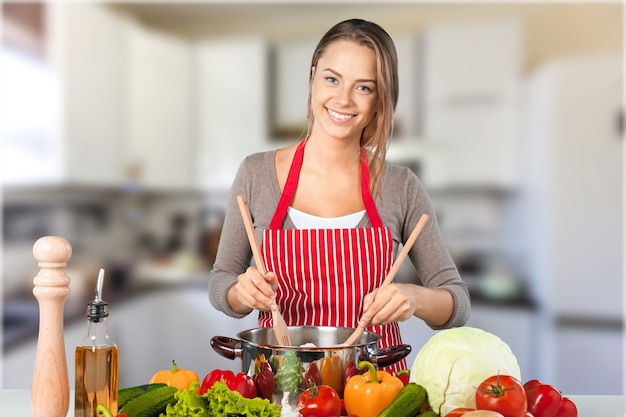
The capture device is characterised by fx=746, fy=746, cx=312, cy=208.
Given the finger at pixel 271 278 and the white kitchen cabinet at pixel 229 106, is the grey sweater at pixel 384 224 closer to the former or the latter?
the finger at pixel 271 278

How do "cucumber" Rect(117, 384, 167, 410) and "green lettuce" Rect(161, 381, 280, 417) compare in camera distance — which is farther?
"cucumber" Rect(117, 384, 167, 410)

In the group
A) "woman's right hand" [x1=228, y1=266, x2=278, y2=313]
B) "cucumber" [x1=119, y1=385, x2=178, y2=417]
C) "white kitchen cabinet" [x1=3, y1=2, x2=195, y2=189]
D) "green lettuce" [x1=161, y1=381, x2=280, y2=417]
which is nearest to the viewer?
"green lettuce" [x1=161, y1=381, x2=280, y2=417]

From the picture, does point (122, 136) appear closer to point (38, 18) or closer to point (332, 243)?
point (38, 18)

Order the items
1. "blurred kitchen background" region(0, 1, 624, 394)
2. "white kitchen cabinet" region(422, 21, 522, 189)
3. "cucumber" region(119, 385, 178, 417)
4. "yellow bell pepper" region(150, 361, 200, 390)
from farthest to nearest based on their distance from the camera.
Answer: "white kitchen cabinet" region(422, 21, 522, 189) < "blurred kitchen background" region(0, 1, 624, 394) < "yellow bell pepper" region(150, 361, 200, 390) < "cucumber" region(119, 385, 178, 417)

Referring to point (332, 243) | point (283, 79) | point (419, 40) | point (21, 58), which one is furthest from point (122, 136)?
point (332, 243)

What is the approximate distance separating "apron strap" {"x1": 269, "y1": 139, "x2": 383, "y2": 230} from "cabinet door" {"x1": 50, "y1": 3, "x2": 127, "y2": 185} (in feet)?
6.53

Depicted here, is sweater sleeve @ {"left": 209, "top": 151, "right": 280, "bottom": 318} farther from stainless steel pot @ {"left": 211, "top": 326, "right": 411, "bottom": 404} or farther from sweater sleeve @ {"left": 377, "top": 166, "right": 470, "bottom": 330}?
stainless steel pot @ {"left": 211, "top": 326, "right": 411, "bottom": 404}

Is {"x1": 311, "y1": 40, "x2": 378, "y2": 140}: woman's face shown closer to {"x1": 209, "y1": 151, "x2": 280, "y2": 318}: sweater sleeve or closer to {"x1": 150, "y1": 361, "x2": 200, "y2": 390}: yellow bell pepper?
{"x1": 209, "y1": 151, "x2": 280, "y2": 318}: sweater sleeve

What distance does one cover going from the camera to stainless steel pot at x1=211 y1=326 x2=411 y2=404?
1013mm

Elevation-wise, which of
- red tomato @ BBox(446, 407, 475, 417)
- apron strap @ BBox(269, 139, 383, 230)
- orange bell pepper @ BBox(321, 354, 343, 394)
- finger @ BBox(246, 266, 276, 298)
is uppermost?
apron strap @ BBox(269, 139, 383, 230)

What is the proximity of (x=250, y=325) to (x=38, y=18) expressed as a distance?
1.75 m

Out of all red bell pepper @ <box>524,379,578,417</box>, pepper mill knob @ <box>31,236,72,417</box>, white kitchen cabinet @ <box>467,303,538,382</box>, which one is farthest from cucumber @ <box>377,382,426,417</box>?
white kitchen cabinet @ <box>467,303,538,382</box>

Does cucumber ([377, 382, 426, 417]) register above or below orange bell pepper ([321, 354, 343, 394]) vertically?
below

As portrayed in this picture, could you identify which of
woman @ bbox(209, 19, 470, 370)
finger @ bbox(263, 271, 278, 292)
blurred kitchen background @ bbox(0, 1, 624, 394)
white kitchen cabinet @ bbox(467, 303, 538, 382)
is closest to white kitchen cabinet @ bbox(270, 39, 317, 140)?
blurred kitchen background @ bbox(0, 1, 624, 394)
